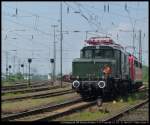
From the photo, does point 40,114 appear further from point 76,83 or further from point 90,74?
point 90,74

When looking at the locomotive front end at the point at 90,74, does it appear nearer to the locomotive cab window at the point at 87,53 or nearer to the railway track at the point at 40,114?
the locomotive cab window at the point at 87,53

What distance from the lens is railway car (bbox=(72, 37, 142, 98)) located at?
27828mm

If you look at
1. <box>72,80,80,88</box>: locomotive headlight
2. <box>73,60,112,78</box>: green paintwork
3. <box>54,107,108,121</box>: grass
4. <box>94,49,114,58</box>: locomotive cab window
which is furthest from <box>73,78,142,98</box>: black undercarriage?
<box>54,107,108,121</box>: grass

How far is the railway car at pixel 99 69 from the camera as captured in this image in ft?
91.3

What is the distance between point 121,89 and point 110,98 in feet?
5.51

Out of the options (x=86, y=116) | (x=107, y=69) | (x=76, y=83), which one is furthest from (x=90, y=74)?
(x=86, y=116)

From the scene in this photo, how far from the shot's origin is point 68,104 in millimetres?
26172

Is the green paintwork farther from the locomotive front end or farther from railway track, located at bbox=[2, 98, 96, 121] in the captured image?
railway track, located at bbox=[2, 98, 96, 121]

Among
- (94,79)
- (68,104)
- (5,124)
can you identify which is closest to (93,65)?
(94,79)

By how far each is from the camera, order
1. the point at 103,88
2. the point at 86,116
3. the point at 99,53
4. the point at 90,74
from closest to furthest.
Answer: the point at 86,116 → the point at 103,88 → the point at 90,74 → the point at 99,53

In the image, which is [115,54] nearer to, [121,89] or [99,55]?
[99,55]

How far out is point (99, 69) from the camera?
2788 cm

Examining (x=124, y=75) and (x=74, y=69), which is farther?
(x=124, y=75)

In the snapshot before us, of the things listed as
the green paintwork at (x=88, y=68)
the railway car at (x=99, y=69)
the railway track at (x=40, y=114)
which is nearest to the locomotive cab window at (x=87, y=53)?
the railway car at (x=99, y=69)
